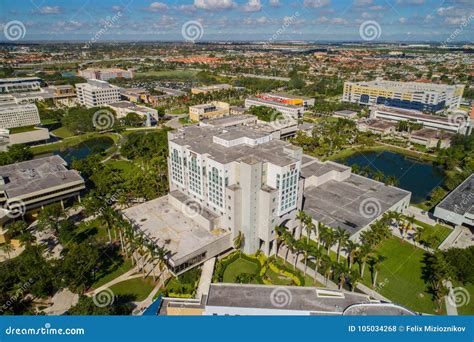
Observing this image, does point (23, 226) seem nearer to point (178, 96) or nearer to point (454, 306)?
point (454, 306)

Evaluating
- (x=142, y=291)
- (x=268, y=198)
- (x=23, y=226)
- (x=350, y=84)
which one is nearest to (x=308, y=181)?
(x=268, y=198)

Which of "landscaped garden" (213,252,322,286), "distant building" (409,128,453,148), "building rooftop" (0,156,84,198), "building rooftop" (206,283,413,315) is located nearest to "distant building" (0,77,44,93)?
"building rooftop" (0,156,84,198)

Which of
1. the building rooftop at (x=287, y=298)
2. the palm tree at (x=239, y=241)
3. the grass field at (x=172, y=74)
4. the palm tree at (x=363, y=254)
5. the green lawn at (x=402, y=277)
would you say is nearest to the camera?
the building rooftop at (x=287, y=298)

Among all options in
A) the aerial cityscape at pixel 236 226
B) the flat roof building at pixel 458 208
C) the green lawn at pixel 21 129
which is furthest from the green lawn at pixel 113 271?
the green lawn at pixel 21 129

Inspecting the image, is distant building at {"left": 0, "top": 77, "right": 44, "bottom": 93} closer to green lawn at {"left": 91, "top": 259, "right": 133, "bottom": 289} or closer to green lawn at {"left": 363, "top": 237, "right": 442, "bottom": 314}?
green lawn at {"left": 91, "top": 259, "right": 133, "bottom": 289}

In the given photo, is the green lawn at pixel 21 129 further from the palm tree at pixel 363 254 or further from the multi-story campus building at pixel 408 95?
the multi-story campus building at pixel 408 95

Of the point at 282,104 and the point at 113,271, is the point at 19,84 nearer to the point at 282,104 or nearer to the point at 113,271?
the point at 282,104

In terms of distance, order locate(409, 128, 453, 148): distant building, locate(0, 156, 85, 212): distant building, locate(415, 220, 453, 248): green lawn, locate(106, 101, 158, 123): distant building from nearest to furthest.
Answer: locate(415, 220, 453, 248): green lawn
locate(0, 156, 85, 212): distant building
locate(409, 128, 453, 148): distant building
locate(106, 101, 158, 123): distant building
